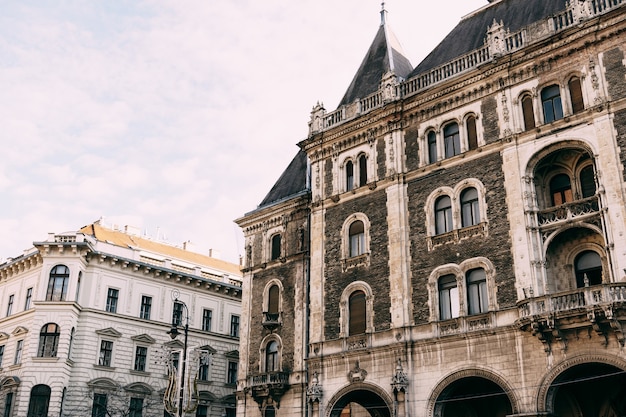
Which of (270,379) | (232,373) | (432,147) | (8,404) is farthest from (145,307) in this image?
(432,147)

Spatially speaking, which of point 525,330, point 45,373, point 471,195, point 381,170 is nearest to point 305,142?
point 381,170

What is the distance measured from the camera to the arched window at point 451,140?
105ft

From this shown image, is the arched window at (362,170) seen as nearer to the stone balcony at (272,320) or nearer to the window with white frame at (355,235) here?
the window with white frame at (355,235)

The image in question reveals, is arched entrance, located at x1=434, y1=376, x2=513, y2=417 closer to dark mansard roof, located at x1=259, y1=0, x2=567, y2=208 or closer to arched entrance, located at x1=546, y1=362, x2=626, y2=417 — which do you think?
arched entrance, located at x1=546, y1=362, x2=626, y2=417

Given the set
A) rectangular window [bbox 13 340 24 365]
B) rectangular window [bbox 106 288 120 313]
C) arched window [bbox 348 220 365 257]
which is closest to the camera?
arched window [bbox 348 220 365 257]

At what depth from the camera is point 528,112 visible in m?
29.8

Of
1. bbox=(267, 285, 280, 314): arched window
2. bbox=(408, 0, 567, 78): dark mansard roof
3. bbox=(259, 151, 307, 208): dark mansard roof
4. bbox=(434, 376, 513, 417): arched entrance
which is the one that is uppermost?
bbox=(408, 0, 567, 78): dark mansard roof

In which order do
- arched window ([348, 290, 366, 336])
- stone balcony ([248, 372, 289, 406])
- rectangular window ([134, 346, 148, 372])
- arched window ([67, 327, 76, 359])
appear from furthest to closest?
rectangular window ([134, 346, 148, 372])
arched window ([67, 327, 76, 359])
stone balcony ([248, 372, 289, 406])
arched window ([348, 290, 366, 336])

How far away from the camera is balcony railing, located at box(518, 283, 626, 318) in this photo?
79.2 ft

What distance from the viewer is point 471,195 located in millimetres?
30812

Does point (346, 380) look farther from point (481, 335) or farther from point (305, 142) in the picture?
point (305, 142)

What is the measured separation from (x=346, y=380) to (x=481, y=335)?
7.51 metres

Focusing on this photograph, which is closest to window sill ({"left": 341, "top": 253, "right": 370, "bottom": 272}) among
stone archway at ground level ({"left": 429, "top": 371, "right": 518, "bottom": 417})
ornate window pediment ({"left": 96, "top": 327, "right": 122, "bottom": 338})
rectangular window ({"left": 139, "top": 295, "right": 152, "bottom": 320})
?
stone archway at ground level ({"left": 429, "top": 371, "right": 518, "bottom": 417})

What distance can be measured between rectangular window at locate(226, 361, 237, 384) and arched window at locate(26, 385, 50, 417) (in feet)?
47.0
